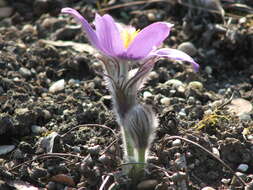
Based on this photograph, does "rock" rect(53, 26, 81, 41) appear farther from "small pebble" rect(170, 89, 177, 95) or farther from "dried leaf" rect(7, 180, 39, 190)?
"dried leaf" rect(7, 180, 39, 190)

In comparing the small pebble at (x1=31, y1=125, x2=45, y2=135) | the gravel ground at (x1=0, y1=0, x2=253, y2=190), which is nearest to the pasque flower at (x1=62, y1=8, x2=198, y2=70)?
the gravel ground at (x1=0, y1=0, x2=253, y2=190)

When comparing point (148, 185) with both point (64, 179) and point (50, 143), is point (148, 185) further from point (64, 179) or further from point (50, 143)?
point (50, 143)

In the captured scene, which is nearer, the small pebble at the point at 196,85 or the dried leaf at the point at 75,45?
the small pebble at the point at 196,85

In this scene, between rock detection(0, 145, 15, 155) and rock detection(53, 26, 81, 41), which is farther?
rock detection(53, 26, 81, 41)

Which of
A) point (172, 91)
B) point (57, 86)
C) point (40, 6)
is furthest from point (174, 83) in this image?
point (40, 6)

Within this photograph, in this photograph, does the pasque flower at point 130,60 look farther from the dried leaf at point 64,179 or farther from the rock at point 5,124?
the rock at point 5,124

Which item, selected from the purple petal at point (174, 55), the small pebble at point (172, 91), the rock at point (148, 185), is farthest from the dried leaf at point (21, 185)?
the small pebble at point (172, 91)
